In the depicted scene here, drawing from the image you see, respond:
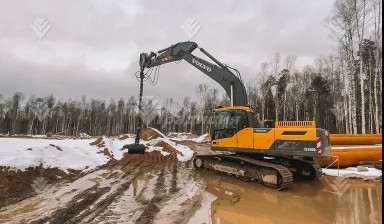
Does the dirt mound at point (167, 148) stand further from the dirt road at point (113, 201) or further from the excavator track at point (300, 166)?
the excavator track at point (300, 166)

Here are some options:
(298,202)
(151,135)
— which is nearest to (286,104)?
(151,135)

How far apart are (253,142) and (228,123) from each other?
1.33m

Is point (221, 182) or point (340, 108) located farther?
point (340, 108)

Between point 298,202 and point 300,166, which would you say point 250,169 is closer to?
point 300,166

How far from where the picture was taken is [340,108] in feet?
123

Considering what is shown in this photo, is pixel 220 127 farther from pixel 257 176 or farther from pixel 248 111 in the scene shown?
pixel 257 176

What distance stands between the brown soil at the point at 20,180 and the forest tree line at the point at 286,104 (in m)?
8.14

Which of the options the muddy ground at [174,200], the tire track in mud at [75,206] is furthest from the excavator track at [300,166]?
the tire track in mud at [75,206]

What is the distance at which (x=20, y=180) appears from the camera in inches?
341

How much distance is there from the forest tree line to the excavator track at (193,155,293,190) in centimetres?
225

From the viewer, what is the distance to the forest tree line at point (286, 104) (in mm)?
20828

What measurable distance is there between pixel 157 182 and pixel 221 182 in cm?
213

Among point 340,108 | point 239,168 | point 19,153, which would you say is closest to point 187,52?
point 239,168

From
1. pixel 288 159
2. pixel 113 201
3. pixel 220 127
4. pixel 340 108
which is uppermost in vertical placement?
pixel 340 108
